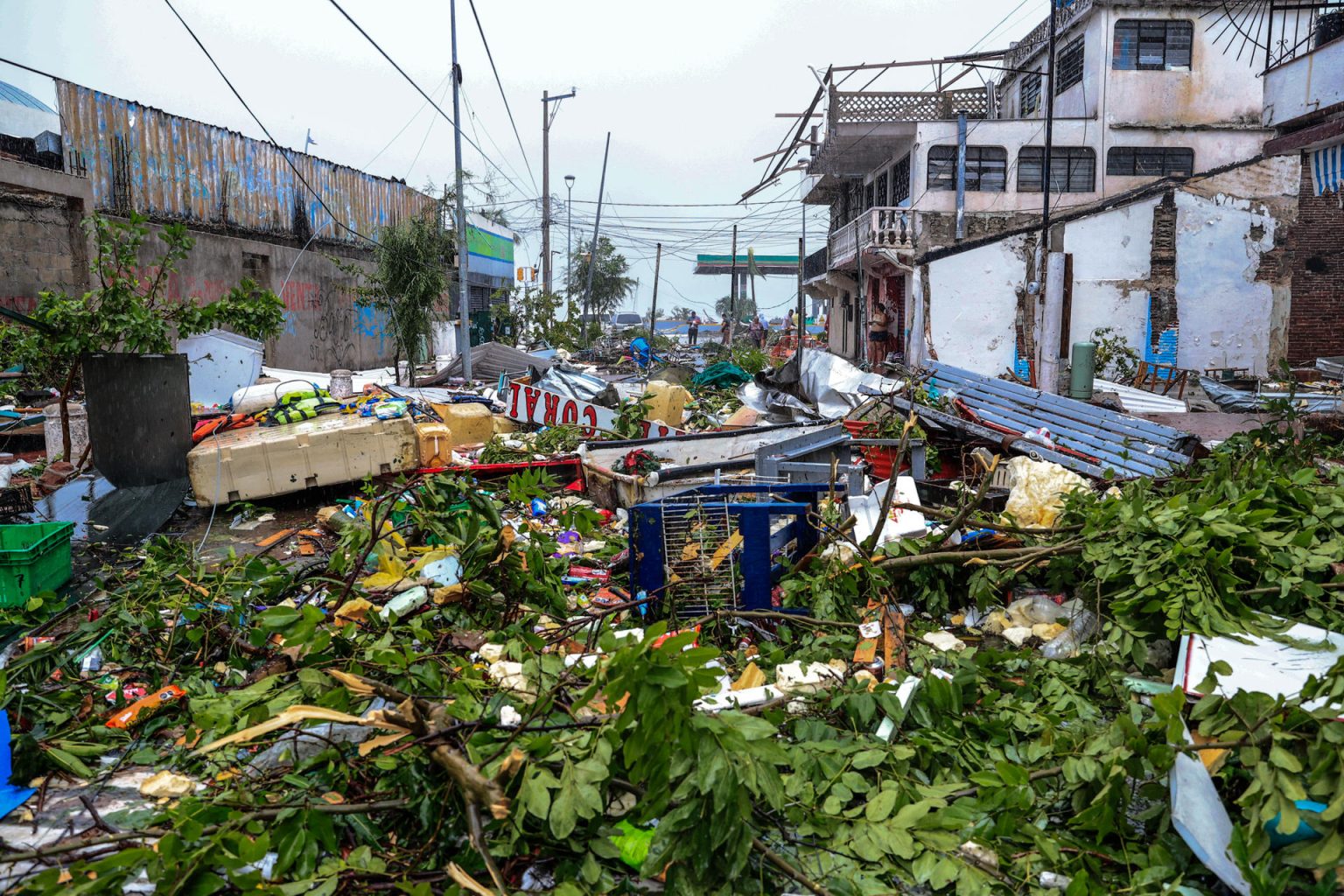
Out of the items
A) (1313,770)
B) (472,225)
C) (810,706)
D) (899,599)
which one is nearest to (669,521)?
(899,599)

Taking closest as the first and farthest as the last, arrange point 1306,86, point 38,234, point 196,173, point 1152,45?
point 1306,86, point 38,234, point 196,173, point 1152,45

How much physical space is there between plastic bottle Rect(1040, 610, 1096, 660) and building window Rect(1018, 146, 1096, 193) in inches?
807

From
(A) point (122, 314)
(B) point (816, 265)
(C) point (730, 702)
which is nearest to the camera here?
(C) point (730, 702)

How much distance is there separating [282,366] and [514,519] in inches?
426

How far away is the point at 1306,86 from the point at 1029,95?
1614 cm

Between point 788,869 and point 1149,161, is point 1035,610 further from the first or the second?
point 1149,161

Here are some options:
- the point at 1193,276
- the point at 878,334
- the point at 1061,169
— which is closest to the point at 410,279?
the point at 878,334

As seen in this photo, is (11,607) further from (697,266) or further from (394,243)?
(697,266)

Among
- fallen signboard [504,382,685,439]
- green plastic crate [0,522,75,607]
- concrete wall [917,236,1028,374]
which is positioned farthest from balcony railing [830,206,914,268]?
green plastic crate [0,522,75,607]

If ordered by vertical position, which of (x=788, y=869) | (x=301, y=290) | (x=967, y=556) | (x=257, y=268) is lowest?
(x=788, y=869)

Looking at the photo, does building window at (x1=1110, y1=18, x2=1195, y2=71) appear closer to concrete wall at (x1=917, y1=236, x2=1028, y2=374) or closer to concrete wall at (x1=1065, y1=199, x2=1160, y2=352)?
concrete wall at (x1=1065, y1=199, x2=1160, y2=352)

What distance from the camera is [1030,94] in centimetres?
2544

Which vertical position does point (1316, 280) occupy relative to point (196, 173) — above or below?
below

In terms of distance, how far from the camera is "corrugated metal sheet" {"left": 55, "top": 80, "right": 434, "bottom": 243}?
1221 cm
